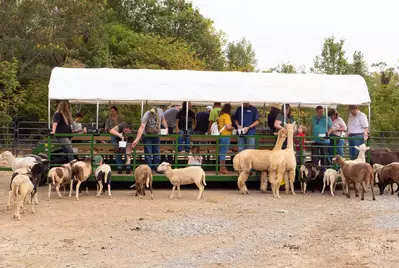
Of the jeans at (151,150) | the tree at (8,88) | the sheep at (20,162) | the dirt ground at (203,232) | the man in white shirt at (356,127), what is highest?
the tree at (8,88)

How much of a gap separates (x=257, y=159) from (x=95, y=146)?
4127 mm

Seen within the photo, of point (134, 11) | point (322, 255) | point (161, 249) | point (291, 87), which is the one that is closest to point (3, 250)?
point (161, 249)

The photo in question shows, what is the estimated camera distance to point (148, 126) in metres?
15.9

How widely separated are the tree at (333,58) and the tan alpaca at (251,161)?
26.1 metres

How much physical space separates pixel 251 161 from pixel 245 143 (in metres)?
1.30

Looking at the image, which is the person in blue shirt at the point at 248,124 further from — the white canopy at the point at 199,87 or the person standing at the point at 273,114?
the person standing at the point at 273,114

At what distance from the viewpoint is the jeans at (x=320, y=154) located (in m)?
16.3

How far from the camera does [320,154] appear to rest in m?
Answer: 16.6

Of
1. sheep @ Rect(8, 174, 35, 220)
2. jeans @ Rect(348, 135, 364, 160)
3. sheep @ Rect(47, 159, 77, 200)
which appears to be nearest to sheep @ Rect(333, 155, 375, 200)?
jeans @ Rect(348, 135, 364, 160)

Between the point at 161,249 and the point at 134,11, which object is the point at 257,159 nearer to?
the point at 161,249

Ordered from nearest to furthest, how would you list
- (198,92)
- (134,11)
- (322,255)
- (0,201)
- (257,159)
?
1. (322,255)
2. (0,201)
3. (257,159)
4. (198,92)
5. (134,11)

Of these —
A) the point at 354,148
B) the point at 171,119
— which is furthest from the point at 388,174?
the point at 171,119

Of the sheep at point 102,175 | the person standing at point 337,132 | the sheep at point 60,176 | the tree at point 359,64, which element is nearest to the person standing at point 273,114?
the person standing at point 337,132

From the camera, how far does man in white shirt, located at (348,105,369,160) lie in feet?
54.2
